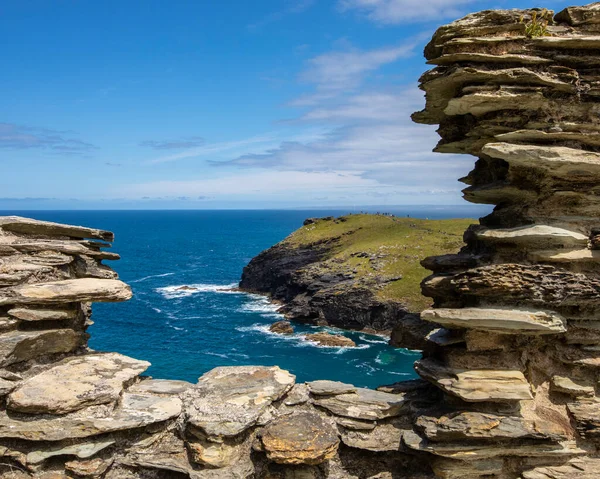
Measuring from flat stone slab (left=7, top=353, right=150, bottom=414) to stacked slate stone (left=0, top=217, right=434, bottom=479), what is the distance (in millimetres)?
32

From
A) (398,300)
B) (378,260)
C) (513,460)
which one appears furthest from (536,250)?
(378,260)

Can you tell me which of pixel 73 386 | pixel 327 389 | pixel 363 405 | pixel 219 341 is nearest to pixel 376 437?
pixel 363 405

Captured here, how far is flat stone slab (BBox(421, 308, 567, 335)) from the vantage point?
14.6m

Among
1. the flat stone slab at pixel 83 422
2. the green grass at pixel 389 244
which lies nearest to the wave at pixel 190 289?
the green grass at pixel 389 244

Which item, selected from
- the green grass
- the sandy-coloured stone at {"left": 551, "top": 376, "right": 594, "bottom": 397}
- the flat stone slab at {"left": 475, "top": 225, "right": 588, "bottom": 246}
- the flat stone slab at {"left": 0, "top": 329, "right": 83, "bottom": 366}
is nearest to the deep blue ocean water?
the green grass

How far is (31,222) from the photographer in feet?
59.5

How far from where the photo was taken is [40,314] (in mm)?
16406

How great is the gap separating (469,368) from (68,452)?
12.7m

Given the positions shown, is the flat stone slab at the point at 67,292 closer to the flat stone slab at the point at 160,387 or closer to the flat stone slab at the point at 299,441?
the flat stone slab at the point at 160,387

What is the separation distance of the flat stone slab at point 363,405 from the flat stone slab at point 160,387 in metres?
4.94

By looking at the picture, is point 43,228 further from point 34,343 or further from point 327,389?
point 327,389

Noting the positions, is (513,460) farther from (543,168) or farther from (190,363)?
(190,363)

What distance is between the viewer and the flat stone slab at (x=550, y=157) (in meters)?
15.0

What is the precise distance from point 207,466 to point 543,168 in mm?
13939
